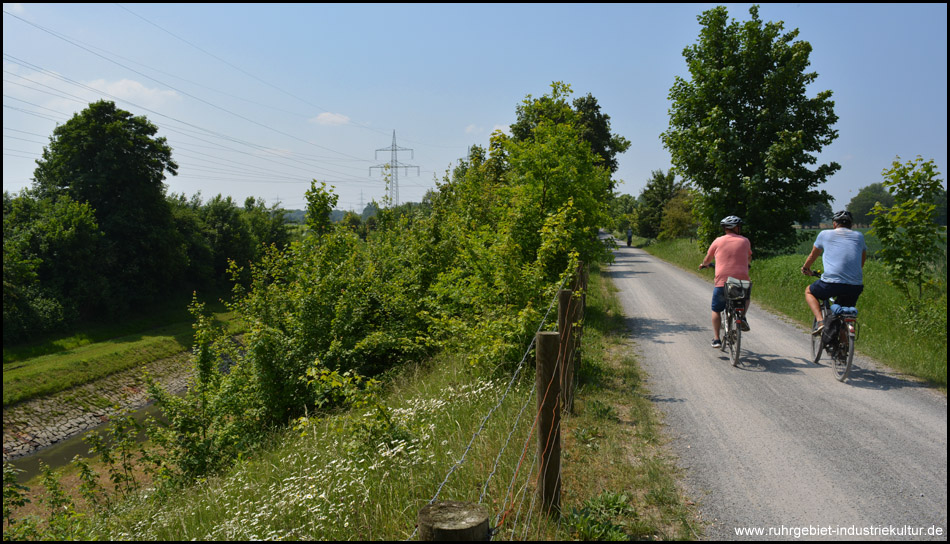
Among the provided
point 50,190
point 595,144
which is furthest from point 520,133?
point 50,190

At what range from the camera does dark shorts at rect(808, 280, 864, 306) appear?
6.98 metres

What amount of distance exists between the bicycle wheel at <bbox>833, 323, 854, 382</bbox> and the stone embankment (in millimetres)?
18703

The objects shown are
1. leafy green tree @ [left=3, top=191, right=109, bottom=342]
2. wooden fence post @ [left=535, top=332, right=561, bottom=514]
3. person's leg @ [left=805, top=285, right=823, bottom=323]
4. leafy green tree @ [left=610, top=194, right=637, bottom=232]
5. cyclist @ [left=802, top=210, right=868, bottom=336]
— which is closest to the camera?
wooden fence post @ [left=535, top=332, right=561, bottom=514]

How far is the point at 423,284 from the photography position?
43.7 feet

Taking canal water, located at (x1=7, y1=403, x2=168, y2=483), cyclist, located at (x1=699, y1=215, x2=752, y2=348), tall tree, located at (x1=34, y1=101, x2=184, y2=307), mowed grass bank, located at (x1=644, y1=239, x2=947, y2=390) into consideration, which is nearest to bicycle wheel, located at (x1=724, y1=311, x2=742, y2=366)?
cyclist, located at (x1=699, y1=215, x2=752, y2=348)

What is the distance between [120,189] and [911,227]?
43.9m

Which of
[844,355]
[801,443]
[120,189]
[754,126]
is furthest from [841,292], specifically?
[120,189]

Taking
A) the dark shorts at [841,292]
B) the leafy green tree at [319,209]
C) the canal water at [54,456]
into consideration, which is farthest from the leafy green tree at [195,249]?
the dark shorts at [841,292]

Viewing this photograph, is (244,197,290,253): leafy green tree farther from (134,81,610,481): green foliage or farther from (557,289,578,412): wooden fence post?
(557,289,578,412): wooden fence post

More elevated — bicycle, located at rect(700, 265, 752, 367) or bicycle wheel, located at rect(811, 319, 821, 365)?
bicycle, located at rect(700, 265, 752, 367)

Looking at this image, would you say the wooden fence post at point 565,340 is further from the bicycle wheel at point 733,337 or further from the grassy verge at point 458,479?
the bicycle wheel at point 733,337

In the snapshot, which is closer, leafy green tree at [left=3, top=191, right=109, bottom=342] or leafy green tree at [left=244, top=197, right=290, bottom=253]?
leafy green tree at [left=3, top=191, right=109, bottom=342]

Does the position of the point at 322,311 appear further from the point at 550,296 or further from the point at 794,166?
the point at 794,166

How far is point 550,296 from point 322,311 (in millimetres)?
6139
